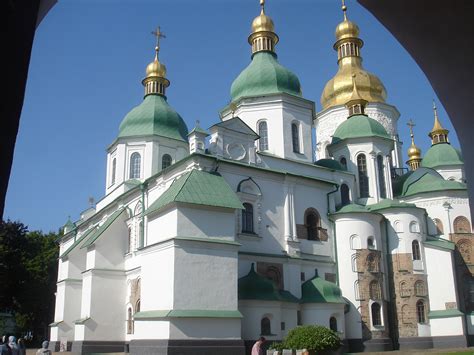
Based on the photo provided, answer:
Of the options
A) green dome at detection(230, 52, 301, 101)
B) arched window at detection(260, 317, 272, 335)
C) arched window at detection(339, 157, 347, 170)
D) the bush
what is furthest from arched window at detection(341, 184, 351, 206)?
the bush

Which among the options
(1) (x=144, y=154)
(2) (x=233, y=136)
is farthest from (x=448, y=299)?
(1) (x=144, y=154)

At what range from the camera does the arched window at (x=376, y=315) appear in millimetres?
27719

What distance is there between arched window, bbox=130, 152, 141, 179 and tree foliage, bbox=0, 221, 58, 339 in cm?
1067

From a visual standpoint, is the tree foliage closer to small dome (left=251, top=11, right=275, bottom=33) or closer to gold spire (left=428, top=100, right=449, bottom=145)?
small dome (left=251, top=11, right=275, bottom=33)

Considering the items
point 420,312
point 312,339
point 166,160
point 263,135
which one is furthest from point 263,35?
point 312,339

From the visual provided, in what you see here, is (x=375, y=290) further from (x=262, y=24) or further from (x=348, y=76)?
(x=348, y=76)

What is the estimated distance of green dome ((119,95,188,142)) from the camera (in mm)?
34812

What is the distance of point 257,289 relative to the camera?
24.3m

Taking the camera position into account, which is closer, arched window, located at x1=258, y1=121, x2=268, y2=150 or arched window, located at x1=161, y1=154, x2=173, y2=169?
arched window, located at x1=258, y1=121, x2=268, y2=150

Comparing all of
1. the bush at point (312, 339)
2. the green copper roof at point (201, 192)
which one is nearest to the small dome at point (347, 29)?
the green copper roof at point (201, 192)

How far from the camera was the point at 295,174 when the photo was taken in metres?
28.9

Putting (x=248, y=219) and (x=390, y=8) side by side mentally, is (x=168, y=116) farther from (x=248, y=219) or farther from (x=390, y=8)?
(x=390, y=8)

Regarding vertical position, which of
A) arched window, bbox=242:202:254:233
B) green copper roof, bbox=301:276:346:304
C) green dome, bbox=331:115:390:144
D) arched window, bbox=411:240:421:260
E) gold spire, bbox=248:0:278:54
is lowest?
green copper roof, bbox=301:276:346:304

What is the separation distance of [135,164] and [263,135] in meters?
Result: 8.92
